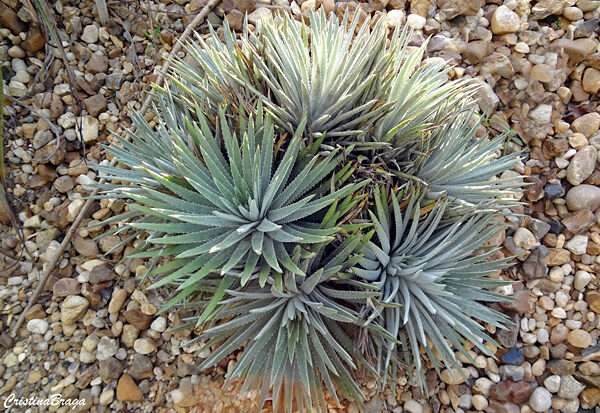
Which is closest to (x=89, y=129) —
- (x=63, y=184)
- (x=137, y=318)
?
(x=63, y=184)

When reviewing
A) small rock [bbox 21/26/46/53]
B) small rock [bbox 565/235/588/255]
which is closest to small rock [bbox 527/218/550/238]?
small rock [bbox 565/235/588/255]

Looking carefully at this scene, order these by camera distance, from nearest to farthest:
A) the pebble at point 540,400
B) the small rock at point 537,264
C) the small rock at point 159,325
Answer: the pebble at point 540,400
the small rock at point 159,325
the small rock at point 537,264

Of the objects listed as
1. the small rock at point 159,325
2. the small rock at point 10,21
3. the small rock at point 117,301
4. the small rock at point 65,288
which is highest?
the small rock at point 10,21

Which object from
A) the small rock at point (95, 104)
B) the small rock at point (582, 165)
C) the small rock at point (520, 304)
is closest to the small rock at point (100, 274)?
the small rock at point (95, 104)

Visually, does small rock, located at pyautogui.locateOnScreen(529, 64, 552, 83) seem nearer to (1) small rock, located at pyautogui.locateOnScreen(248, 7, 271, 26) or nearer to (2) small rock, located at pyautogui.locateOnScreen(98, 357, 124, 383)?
(1) small rock, located at pyautogui.locateOnScreen(248, 7, 271, 26)

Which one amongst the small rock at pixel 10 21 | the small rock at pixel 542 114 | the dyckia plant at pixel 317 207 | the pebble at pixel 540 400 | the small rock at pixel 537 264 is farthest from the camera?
the small rock at pixel 542 114

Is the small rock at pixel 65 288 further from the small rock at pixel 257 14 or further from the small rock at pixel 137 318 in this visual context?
the small rock at pixel 257 14

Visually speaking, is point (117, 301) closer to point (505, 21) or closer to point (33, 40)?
point (33, 40)
